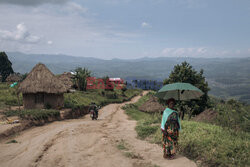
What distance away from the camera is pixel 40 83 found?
2327cm

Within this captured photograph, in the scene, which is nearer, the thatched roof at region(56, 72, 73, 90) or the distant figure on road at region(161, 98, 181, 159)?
the distant figure on road at region(161, 98, 181, 159)

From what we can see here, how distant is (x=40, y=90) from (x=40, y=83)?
1017 millimetres

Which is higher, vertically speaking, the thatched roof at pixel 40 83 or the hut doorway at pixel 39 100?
the thatched roof at pixel 40 83

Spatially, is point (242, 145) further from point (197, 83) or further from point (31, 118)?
point (197, 83)

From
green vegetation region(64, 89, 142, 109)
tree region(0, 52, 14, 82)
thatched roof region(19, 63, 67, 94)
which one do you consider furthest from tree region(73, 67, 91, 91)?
tree region(0, 52, 14, 82)

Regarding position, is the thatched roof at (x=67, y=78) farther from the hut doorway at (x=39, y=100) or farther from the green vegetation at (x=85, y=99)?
the hut doorway at (x=39, y=100)

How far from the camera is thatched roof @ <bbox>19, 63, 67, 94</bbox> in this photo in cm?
2271

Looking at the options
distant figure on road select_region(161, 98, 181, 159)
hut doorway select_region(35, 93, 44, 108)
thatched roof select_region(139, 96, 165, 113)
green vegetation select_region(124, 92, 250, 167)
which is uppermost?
distant figure on road select_region(161, 98, 181, 159)

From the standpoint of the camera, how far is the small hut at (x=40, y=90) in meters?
22.8

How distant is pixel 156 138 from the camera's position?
8.89 m

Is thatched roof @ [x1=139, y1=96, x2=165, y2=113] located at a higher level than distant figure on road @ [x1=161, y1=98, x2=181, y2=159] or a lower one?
lower

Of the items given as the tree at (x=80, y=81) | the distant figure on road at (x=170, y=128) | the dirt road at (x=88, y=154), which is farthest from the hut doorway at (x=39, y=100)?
the tree at (x=80, y=81)

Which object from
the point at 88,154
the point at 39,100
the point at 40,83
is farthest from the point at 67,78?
the point at 88,154

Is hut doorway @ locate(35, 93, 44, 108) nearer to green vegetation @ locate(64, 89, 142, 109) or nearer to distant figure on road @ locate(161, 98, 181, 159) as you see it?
green vegetation @ locate(64, 89, 142, 109)
